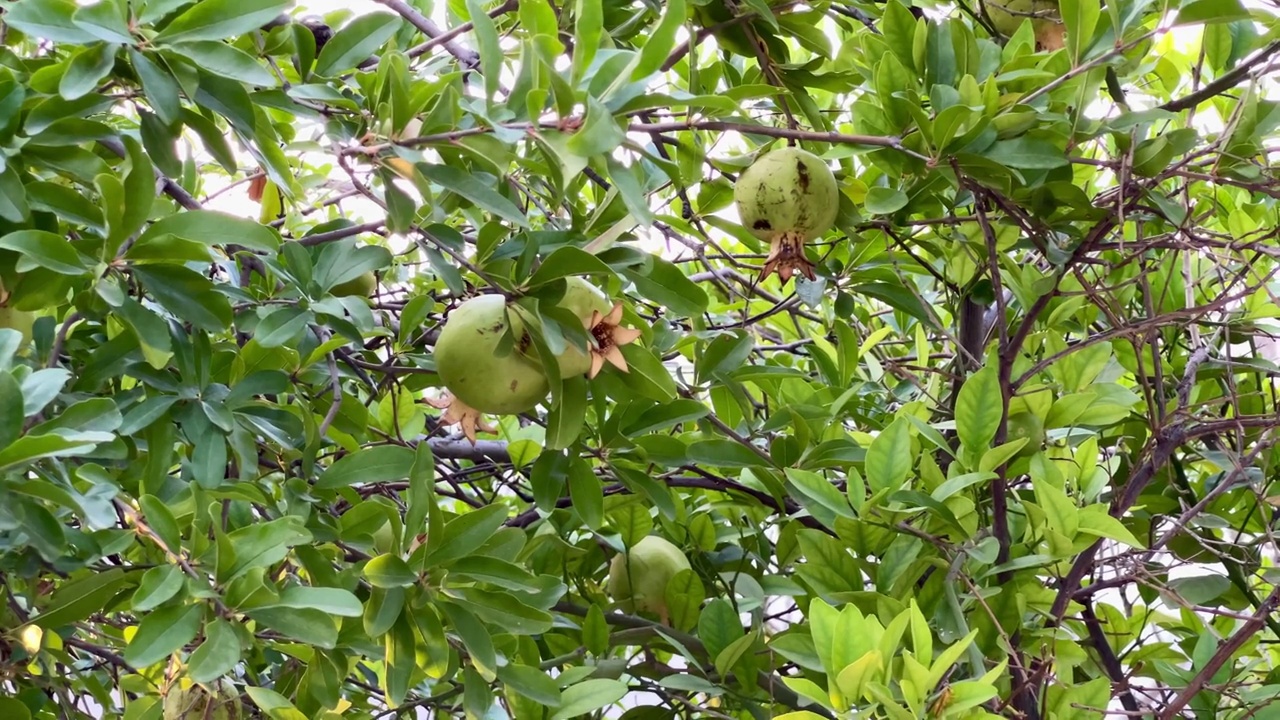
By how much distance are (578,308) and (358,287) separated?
0.52m

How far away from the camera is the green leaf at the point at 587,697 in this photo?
97cm

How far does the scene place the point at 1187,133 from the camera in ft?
3.39

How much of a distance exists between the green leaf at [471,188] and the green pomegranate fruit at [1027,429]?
23.5 inches

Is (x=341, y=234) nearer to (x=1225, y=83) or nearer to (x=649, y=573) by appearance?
(x=649, y=573)

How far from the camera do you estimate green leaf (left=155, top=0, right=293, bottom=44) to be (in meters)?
0.79

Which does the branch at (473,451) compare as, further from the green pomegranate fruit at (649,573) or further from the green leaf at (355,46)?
the green leaf at (355,46)

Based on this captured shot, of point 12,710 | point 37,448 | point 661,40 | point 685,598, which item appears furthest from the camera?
point 685,598

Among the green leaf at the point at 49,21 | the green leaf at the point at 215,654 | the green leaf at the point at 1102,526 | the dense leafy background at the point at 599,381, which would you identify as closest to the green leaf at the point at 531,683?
the dense leafy background at the point at 599,381

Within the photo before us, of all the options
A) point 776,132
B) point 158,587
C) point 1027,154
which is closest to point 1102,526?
point 1027,154

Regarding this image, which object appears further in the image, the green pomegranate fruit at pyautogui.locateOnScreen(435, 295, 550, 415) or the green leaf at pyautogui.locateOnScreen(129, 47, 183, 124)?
the green pomegranate fruit at pyautogui.locateOnScreen(435, 295, 550, 415)

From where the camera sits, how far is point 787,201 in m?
1.05

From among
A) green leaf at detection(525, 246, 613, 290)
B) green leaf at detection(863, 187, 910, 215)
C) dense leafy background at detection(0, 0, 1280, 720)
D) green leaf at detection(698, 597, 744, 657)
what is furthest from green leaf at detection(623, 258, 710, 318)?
green leaf at detection(698, 597, 744, 657)

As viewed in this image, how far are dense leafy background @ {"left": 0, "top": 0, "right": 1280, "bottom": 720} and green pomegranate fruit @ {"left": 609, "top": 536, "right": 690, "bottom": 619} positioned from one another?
0.03 m

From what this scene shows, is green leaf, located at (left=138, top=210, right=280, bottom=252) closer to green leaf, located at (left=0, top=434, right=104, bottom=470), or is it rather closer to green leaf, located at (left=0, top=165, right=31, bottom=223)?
green leaf, located at (left=0, top=165, right=31, bottom=223)
